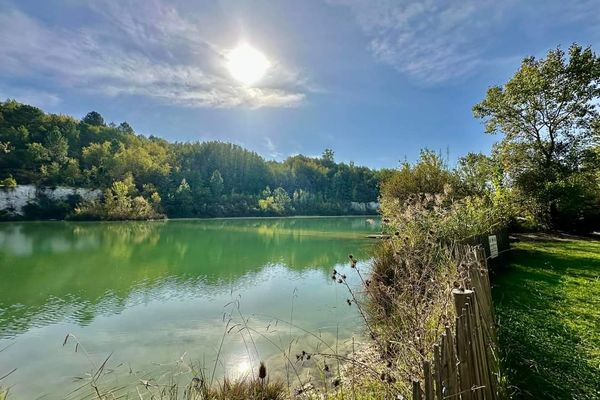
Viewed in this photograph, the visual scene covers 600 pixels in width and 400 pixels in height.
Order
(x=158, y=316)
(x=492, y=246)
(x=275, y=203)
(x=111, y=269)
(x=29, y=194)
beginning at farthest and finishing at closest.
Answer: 1. (x=275, y=203)
2. (x=29, y=194)
3. (x=111, y=269)
4. (x=158, y=316)
5. (x=492, y=246)

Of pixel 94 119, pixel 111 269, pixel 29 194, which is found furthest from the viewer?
pixel 94 119

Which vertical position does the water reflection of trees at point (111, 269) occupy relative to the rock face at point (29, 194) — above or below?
below

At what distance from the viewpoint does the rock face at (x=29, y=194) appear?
112 ft

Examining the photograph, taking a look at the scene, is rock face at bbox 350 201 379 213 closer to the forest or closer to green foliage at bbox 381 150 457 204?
the forest

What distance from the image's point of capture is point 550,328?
335 centimetres

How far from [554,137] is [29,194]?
145 feet

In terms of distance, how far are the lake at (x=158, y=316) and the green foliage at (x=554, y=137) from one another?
776 cm

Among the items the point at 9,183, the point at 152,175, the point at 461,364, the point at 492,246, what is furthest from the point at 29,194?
the point at 461,364

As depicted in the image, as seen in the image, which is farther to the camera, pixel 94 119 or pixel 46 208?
pixel 94 119

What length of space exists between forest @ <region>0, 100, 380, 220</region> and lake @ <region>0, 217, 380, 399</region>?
2910 cm

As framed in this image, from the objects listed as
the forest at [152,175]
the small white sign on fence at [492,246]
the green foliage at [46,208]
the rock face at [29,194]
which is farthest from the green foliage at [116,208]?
the small white sign on fence at [492,246]

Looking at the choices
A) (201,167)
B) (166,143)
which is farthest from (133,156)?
(166,143)

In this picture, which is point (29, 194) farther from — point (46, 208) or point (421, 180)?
point (421, 180)

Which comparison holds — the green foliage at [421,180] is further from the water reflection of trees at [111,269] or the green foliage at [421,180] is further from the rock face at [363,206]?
the rock face at [363,206]
